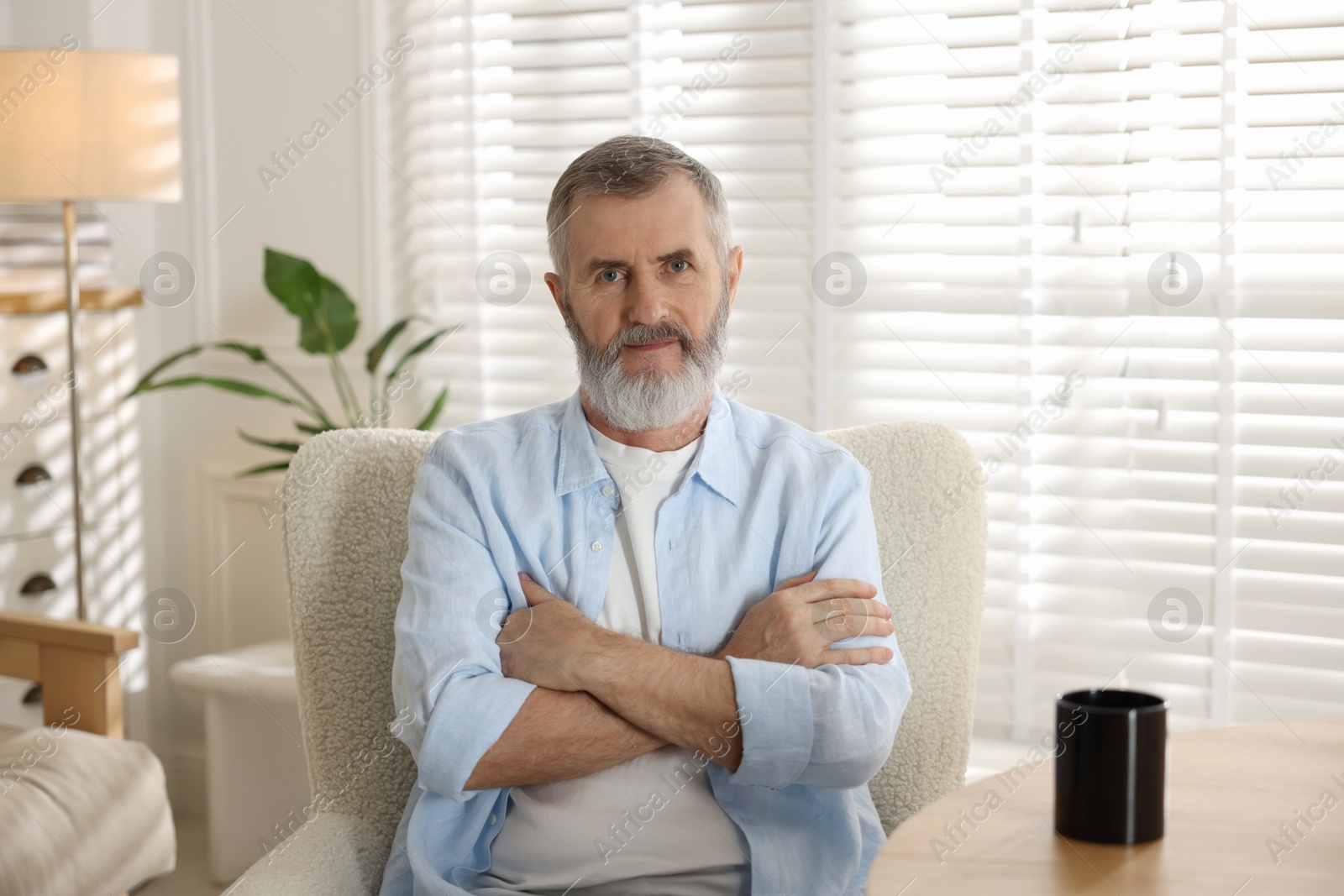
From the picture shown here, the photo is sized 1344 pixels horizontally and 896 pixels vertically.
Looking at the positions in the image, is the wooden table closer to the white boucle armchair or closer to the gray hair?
the white boucle armchair

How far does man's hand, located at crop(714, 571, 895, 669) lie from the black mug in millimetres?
434

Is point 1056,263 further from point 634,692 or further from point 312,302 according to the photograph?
point 312,302

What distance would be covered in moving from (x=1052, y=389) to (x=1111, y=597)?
0.40 metres

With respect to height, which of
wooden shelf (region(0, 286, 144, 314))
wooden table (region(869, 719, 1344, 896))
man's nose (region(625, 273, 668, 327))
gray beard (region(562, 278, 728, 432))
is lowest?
wooden table (region(869, 719, 1344, 896))

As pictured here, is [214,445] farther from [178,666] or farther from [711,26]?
[711,26]

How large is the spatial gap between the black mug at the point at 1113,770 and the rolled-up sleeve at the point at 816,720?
389 mm

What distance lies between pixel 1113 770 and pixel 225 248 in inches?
106

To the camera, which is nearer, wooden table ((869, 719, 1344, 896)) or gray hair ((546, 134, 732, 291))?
wooden table ((869, 719, 1344, 896))

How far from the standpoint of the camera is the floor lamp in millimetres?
2305

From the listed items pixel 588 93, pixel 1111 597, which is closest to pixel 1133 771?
pixel 1111 597

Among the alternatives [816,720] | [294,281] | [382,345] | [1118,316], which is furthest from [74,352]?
[1118,316]

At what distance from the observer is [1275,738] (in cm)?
113

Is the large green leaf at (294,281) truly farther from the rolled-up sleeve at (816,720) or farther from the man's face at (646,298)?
the rolled-up sleeve at (816,720)

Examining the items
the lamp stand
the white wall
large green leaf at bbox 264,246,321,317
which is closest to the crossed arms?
large green leaf at bbox 264,246,321,317
